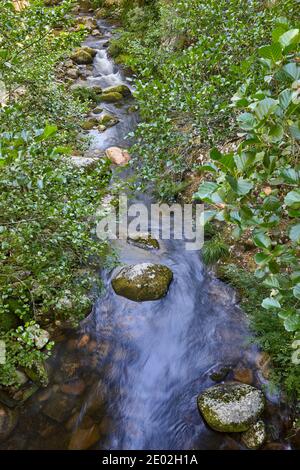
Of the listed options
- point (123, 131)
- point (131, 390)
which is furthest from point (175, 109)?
point (123, 131)

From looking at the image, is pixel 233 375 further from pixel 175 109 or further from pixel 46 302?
pixel 175 109

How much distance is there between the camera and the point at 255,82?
3797 millimetres

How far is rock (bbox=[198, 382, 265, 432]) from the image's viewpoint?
3.63 metres

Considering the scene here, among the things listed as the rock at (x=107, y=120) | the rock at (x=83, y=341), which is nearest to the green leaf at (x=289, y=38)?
the rock at (x=83, y=341)

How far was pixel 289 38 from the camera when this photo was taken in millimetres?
1499

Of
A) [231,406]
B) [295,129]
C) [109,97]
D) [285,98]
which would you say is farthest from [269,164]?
[109,97]

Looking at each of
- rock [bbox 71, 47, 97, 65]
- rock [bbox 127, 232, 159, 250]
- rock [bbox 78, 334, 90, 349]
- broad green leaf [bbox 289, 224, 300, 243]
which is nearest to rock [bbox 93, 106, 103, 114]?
rock [bbox 71, 47, 97, 65]

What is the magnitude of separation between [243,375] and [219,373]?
0.29 metres

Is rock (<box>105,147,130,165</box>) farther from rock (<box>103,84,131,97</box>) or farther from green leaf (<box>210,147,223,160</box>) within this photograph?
green leaf (<box>210,147,223,160</box>)

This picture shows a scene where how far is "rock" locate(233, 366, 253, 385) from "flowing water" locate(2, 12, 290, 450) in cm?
9

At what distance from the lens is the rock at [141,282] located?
17.1ft

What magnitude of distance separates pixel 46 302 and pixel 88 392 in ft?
4.41

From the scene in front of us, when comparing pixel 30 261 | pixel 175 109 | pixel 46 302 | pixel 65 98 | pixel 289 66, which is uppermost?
pixel 65 98

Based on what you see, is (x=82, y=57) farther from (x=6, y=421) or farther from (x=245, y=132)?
(x=6, y=421)
